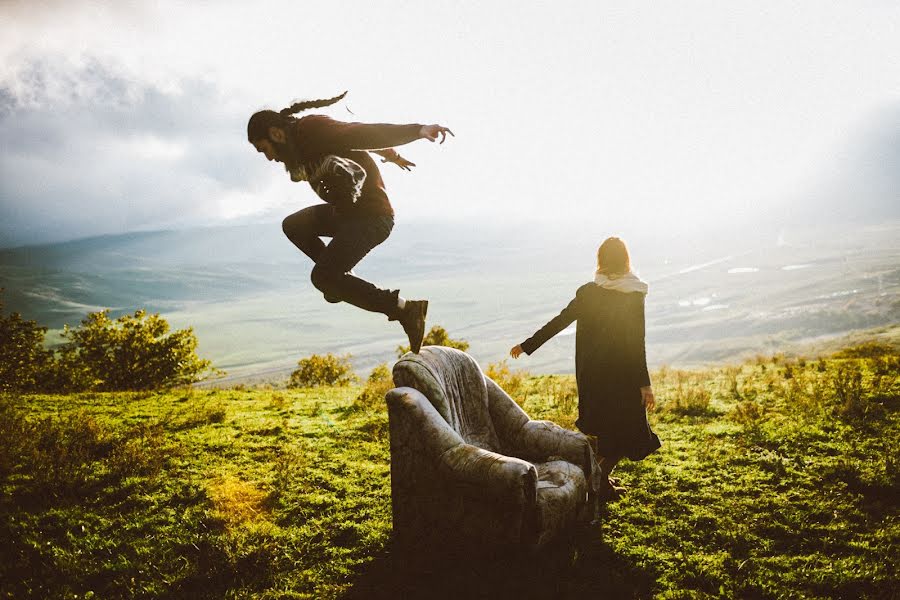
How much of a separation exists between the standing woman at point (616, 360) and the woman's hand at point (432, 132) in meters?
2.25

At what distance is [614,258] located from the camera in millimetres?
4852

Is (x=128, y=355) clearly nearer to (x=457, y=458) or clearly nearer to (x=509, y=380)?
(x=509, y=380)

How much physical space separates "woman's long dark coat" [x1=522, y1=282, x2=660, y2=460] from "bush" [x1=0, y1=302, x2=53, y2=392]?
2556 centimetres

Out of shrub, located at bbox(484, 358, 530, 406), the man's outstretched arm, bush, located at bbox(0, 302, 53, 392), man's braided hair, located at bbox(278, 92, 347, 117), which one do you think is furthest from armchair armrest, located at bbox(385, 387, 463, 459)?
bush, located at bbox(0, 302, 53, 392)

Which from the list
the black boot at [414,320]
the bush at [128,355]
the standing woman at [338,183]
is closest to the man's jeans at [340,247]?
the standing woman at [338,183]

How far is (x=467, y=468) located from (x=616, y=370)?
2.16m

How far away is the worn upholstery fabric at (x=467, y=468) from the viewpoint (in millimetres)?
3316

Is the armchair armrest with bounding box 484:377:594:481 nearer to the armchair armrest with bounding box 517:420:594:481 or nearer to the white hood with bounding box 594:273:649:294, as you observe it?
the armchair armrest with bounding box 517:420:594:481

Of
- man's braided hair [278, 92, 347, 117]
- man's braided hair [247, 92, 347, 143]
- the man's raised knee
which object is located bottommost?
the man's raised knee

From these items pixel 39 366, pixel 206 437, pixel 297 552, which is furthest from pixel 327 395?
pixel 39 366

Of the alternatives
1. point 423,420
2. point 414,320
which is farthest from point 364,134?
point 423,420

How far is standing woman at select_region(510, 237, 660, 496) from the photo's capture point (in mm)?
4773

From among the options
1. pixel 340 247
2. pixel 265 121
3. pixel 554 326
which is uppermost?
pixel 265 121

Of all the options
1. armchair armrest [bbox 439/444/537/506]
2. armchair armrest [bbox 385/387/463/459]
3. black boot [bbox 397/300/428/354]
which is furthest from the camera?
black boot [bbox 397/300/428/354]
